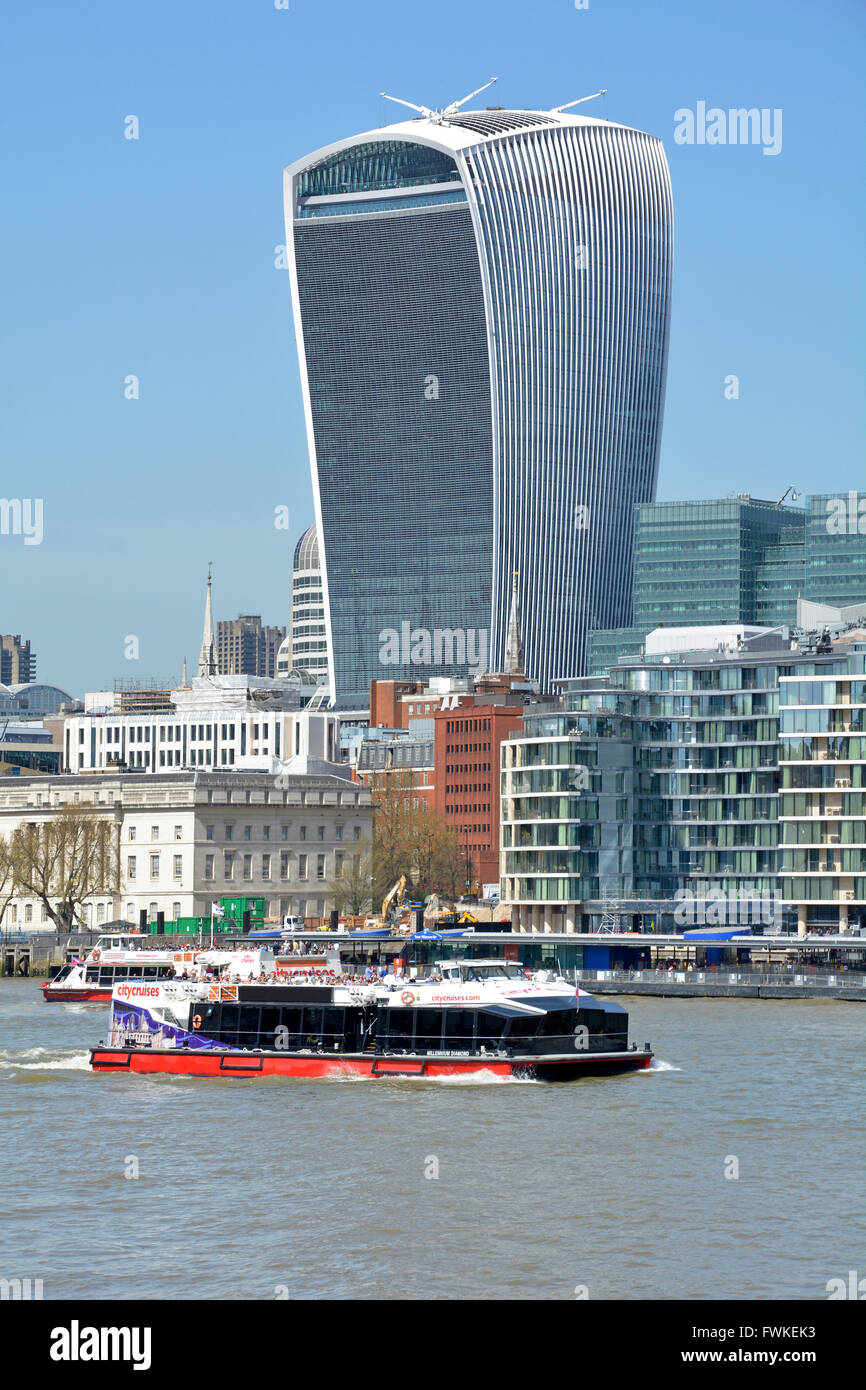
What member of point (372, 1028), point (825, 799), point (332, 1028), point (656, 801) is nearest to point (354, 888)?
point (656, 801)

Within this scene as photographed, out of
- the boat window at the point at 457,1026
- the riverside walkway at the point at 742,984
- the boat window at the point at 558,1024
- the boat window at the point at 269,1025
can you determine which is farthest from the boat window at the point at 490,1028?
the riverside walkway at the point at 742,984

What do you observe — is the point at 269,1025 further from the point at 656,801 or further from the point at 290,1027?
the point at 656,801

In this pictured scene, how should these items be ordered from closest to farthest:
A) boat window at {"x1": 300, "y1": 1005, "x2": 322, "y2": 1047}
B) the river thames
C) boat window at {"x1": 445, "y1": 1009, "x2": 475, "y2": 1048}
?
the river thames < boat window at {"x1": 445, "y1": 1009, "x2": 475, "y2": 1048} < boat window at {"x1": 300, "y1": 1005, "x2": 322, "y2": 1047}

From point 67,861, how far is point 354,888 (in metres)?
23.3

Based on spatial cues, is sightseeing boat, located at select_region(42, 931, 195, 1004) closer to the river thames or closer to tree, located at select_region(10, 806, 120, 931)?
tree, located at select_region(10, 806, 120, 931)

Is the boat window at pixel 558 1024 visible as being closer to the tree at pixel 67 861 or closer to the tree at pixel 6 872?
the tree at pixel 67 861

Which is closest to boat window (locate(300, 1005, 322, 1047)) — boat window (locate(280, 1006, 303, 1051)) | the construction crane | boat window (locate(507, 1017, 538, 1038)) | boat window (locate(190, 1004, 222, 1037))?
boat window (locate(280, 1006, 303, 1051))

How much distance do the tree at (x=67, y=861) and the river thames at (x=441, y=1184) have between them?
9051 centimetres

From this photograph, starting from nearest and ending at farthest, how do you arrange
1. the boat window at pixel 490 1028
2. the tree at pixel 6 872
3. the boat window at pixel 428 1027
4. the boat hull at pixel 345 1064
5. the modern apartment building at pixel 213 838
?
the boat hull at pixel 345 1064, the boat window at pixel 490 1028, the boat window at pixel 428 1027, the tree at pixel 6 872, the modern apartment building at pixel 213 838

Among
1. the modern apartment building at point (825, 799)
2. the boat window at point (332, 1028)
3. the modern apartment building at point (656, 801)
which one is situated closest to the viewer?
the boat window at point (332, 1028)

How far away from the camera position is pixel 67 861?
179 metres
